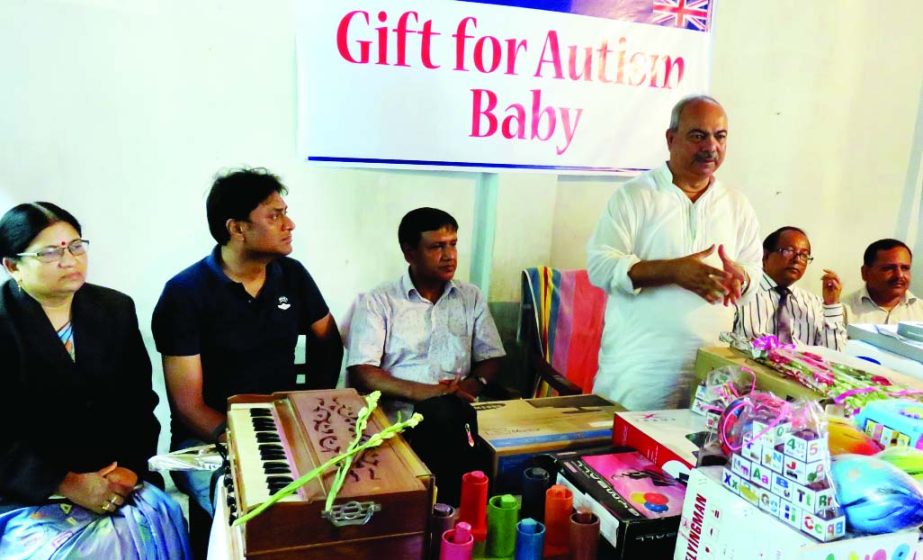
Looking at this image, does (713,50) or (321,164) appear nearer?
(321,164)

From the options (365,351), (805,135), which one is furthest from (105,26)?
(805,135)

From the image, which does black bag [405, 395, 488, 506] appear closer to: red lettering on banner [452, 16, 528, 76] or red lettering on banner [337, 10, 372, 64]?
red lettering on banner [337, 10, 372, 64]

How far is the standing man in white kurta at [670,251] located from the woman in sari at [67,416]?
133 cm

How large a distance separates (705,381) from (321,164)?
166cm

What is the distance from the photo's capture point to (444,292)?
2.57 metres

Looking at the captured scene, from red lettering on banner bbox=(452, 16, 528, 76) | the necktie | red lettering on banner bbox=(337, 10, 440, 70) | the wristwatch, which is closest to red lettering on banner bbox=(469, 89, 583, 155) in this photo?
red lettering on banner bbox=(452, 16, 528, 76)

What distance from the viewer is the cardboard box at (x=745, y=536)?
853 millimetres

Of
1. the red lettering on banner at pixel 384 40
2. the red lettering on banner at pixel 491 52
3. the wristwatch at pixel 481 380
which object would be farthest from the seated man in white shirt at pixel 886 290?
the red lettering on banner at pixel 384 40

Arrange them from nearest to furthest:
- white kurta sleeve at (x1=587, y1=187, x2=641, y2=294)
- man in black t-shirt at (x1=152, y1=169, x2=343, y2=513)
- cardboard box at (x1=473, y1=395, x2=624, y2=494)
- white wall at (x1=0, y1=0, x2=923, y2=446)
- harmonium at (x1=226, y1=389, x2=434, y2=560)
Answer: harmonium at (x1=226, y1=389, x2=434, y2=560), cardboard box at (x1=473, y1=395, x2=624, y2=494), white kurta sleeve at (x1=587, y1=187, x2=641, y2=294), man in black t-shirt at (x1=152, y1=169, x2=343, y2=513), white wall at (x1=0, y1=0, x2=923, y2=446)

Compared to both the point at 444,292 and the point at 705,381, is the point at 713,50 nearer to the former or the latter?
the point at 444,292

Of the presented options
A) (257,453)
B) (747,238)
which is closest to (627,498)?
(257,453)

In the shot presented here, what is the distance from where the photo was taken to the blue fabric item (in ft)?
5.40

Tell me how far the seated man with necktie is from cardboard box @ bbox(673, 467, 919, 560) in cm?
188

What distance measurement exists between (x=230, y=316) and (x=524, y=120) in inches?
55.6
